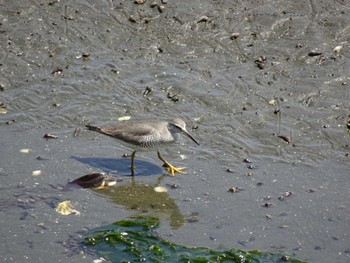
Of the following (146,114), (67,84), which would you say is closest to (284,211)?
(146,114)

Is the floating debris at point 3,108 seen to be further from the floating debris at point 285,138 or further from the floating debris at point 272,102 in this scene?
the floating debris at point 285,138

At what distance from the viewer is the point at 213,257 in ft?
26.2

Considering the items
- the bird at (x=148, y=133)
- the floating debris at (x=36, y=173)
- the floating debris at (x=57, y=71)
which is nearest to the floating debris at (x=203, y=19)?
the floating debris at (x=57, y=71)

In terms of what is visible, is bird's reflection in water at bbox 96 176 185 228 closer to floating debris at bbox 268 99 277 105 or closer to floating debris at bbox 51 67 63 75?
floating debris at bbox 268 99 277 105

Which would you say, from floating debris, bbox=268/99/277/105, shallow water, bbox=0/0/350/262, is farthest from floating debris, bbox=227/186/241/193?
floating debris, bbox=268/99/277/105

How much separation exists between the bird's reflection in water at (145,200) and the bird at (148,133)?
1.27ft

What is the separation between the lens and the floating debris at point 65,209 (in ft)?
29.1

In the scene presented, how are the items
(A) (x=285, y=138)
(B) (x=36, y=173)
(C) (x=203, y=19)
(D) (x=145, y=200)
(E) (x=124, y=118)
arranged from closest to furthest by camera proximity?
(D) (x=145, y=200)
(B) (x=36, y=173)
(A) (x=285, y=138)
(E) (x=124, y=118)
(C) (x=203, y=19)

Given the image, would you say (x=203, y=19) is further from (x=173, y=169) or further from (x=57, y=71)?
(x=173, y=169)

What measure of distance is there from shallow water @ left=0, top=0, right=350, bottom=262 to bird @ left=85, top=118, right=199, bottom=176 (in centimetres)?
30

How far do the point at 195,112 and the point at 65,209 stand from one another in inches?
116

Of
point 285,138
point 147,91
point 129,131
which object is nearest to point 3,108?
point 147,91

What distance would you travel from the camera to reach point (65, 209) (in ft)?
29.2

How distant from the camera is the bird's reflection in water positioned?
8906mm
